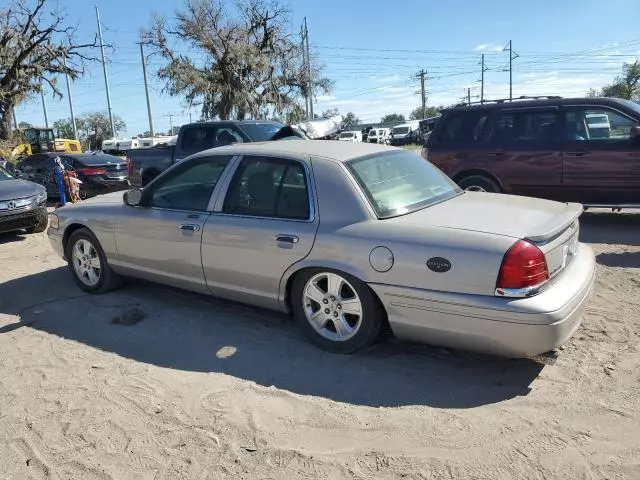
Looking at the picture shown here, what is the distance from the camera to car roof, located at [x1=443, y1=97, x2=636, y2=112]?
7.70 metres

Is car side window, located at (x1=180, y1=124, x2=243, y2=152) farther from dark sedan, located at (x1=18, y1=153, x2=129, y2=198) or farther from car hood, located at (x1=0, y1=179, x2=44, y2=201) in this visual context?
dark sedan, located at (x1=18, y1=153, x2=129, y2=198)

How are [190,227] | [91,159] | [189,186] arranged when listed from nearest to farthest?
[190,227], [189,186], [91,159]

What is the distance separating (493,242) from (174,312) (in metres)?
2.97

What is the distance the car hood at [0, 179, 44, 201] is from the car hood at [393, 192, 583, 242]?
7.45m

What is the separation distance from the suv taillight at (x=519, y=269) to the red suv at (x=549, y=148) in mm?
5017

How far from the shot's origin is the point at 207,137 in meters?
10.8

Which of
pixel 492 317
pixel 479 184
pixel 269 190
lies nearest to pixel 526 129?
pixel 479 184

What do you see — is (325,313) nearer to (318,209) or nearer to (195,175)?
(318,209)

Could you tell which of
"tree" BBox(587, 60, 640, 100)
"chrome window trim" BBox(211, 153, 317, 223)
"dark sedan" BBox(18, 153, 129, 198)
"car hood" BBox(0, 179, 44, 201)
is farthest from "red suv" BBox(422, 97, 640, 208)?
"tree" BBox(587, 60, 640, 100)

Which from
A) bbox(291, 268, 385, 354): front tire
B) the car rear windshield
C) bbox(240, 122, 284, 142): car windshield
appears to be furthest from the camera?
the car rear windshield

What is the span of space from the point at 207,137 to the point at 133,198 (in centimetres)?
600

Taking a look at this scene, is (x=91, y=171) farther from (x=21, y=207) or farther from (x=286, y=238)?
(x=286, y=238)

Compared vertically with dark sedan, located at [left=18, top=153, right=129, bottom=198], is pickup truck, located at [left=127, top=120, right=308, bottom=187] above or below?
above

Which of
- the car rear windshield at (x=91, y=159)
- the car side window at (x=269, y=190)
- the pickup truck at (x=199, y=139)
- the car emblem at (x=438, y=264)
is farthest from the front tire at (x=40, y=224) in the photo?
the car emblem at (x=438, y=264)
